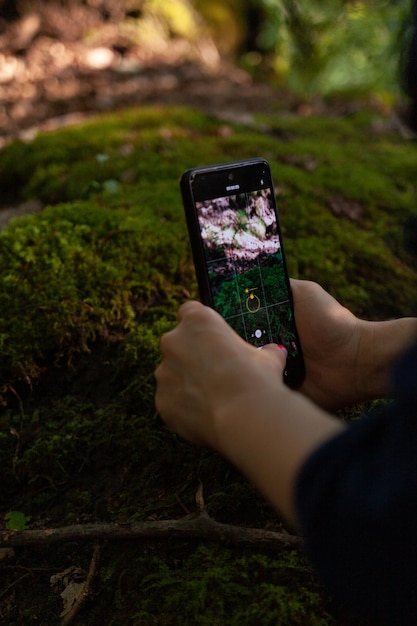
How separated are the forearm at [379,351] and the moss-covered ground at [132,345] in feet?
1.50

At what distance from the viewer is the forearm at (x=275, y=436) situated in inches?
54.0

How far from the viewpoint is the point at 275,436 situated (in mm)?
1421

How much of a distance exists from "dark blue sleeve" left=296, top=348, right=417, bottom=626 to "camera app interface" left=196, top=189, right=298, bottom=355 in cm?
119

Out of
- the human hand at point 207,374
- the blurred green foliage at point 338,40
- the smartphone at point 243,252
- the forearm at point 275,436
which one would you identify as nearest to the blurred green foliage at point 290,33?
the blurred green foliage at point 338,40

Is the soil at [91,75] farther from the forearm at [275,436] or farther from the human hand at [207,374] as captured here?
the forearm at [275,436]

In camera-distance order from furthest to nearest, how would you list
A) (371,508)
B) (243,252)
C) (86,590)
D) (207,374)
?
(243,252), (86,590), (207,374), (371,508)

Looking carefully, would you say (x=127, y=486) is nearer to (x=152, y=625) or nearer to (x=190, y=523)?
(x=190, y=523)

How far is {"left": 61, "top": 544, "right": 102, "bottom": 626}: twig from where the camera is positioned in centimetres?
212

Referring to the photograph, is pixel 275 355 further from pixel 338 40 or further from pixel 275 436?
pixel 338 40

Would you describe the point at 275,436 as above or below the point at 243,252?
below

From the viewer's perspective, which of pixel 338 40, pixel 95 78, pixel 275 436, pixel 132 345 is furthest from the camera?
pixel 95 78

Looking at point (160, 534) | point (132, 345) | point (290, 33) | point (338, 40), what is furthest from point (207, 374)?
point (290, 33)

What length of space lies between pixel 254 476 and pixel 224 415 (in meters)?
0.17

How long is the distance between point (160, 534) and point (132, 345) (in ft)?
3.48
